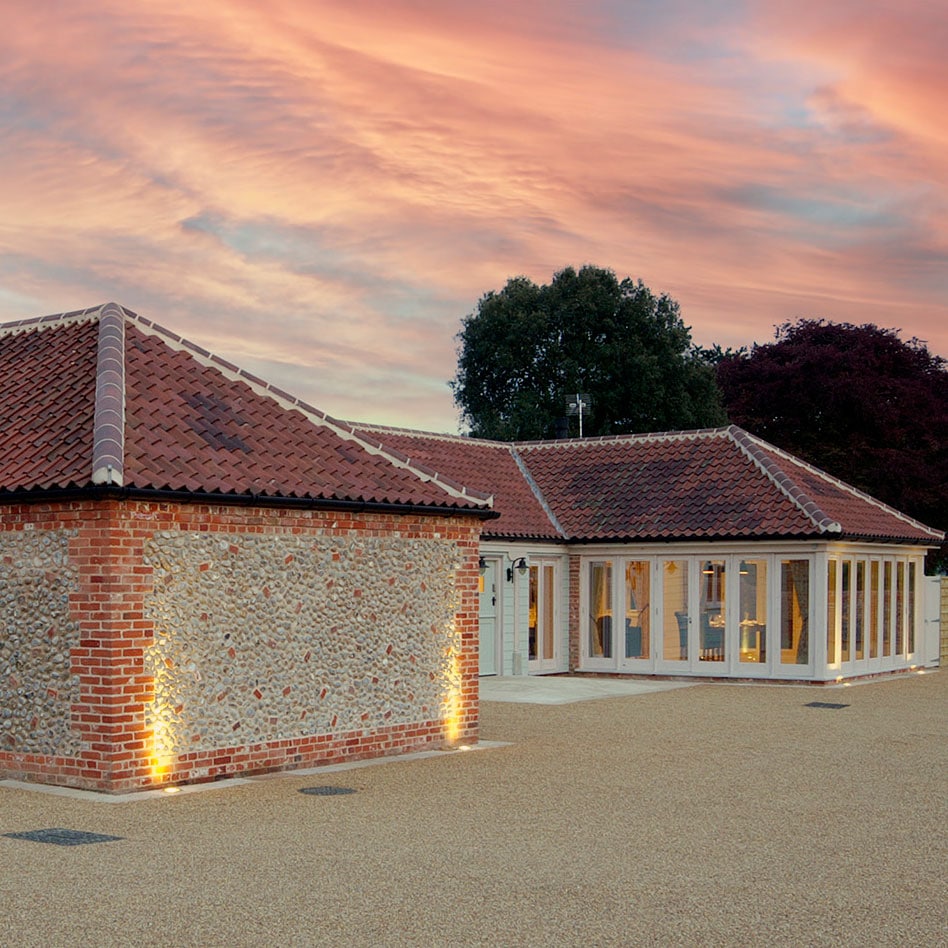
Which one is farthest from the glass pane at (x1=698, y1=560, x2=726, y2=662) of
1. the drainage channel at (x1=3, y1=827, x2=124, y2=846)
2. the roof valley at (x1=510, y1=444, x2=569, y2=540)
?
the drainage channel at (x1=3, y1=827, x2=124, y2=846)

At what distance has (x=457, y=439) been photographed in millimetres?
28281

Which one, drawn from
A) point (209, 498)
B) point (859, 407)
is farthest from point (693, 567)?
point (859, 407)

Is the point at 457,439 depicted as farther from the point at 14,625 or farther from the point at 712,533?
the point at 14,625

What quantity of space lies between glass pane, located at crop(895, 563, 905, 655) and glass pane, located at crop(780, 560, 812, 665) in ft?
13.3

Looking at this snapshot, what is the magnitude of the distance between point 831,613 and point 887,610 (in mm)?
3217

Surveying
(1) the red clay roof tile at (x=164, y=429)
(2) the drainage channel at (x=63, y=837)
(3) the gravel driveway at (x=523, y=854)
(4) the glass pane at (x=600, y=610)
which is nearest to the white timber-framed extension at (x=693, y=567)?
(4) the glass pane at (x=600, y=610)

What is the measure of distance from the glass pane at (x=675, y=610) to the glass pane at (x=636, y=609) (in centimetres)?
42

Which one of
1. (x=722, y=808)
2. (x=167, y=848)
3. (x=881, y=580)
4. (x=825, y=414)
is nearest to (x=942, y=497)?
(x=825, y=414)

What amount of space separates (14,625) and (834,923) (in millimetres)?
7958

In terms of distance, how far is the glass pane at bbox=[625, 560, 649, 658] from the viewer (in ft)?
82.0

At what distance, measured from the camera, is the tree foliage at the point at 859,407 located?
40406 mm

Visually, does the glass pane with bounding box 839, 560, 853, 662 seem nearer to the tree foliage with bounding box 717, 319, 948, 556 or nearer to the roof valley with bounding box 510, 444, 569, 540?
the roof valley with bounding box 510, 444, 569, 540

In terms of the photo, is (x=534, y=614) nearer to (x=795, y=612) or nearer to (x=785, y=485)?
(x=795, y=612)

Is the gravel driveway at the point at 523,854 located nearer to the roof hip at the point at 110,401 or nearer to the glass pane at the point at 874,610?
the roof hip at the point at 110,401
